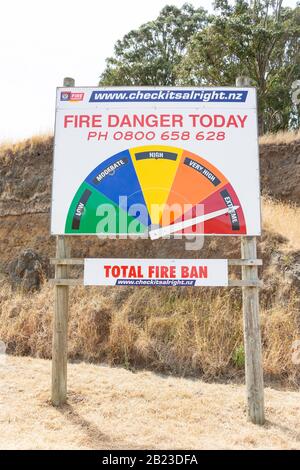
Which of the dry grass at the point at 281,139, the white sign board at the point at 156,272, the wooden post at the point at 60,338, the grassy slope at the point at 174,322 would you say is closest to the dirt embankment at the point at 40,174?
the dry grass at the point at 281,139

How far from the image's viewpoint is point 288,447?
14.7ft

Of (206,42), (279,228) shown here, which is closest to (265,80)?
(206,42)

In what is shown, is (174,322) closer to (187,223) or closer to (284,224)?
(187,223)

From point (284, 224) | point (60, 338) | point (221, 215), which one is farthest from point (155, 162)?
point (284, 224)

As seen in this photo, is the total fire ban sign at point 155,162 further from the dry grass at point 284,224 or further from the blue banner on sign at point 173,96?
the dry grass at point 284,224

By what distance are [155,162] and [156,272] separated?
1.47 m

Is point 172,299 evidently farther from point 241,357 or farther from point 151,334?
point 241,357

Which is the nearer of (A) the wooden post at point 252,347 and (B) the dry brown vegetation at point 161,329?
(A) the wooden post at point 252,347

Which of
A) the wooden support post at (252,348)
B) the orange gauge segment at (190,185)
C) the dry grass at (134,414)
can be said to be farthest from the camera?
the orange gauge segment at (190,185)

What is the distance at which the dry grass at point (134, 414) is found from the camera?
14.9 ft

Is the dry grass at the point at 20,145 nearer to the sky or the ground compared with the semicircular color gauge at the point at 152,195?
nearer to the sky

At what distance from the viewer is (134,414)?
521 cm

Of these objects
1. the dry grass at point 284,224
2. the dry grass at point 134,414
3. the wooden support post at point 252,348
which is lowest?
the dry grass at point 134,414

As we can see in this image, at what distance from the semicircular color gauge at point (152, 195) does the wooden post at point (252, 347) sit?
0.47 m
